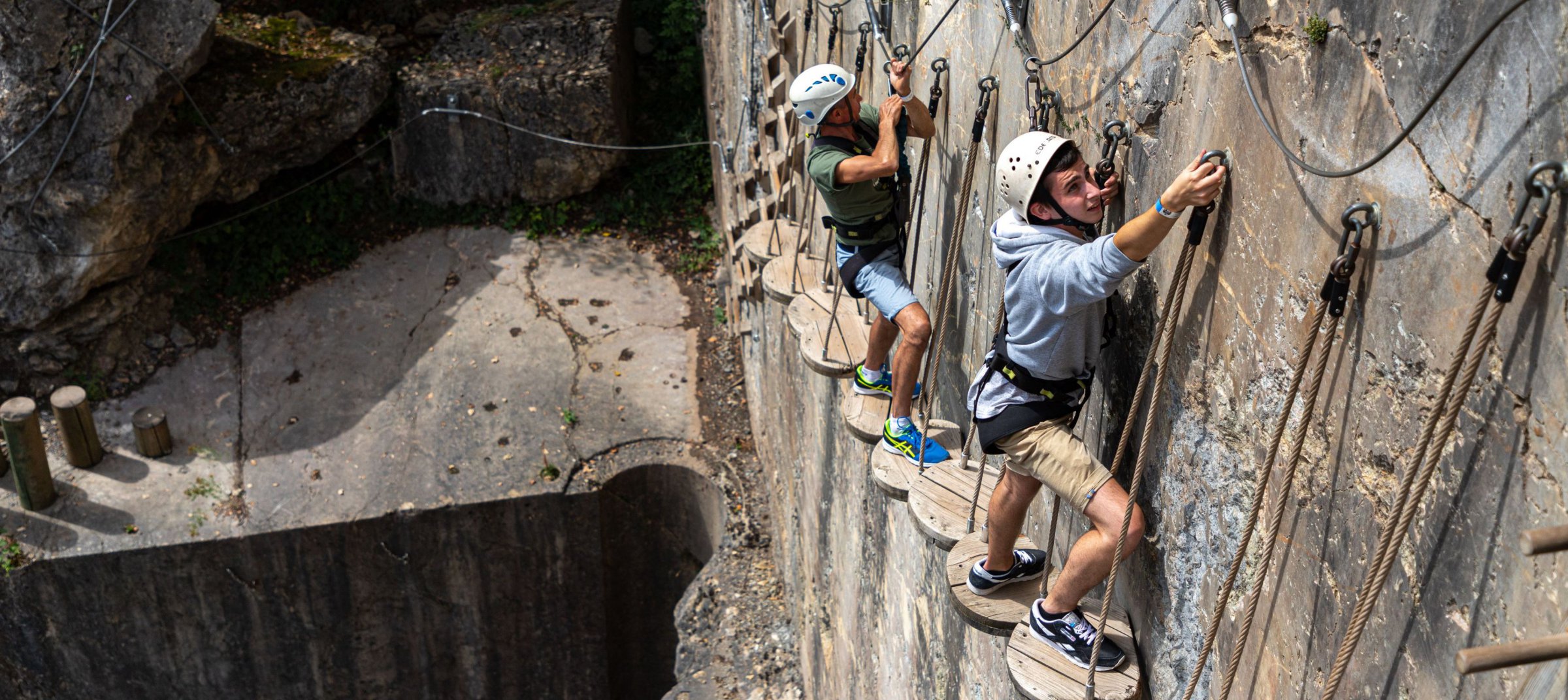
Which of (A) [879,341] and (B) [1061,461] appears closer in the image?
(B) [1061,461]

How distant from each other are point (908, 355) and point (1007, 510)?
112 centimetres

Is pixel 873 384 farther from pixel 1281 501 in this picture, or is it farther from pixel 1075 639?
pixel 1281 501

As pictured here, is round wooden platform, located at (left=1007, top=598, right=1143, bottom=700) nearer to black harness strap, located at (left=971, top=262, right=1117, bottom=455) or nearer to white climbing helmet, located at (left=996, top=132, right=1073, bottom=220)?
black harness strap, located at (left=971, top=262, right=1117, bottom=455)

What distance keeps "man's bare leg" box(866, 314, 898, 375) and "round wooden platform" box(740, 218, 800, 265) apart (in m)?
1.45

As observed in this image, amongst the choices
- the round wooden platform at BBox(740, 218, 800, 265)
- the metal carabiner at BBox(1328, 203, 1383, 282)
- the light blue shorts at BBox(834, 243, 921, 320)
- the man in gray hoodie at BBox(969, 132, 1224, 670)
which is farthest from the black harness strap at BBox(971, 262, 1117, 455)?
the round wooden platform at BBox(740, 218, 800, 265)

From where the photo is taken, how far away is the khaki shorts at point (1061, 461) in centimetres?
296

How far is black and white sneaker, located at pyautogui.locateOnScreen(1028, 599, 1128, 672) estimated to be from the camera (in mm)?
2984

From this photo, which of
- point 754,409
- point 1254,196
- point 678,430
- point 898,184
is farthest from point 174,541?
point 1254,196

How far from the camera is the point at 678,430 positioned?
914cm

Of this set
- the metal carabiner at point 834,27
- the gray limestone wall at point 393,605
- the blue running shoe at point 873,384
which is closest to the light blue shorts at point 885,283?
the blue running shoe at point 873,384

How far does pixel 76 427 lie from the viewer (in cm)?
880

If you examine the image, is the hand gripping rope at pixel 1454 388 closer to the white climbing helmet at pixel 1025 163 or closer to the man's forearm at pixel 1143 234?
the man's forearm at pixel 1143 234

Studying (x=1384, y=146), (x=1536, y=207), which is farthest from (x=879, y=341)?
(x=1536, y=207)

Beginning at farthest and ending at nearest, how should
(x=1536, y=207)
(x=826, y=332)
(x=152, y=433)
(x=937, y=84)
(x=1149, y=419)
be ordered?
(x=152, y=433) < (x=826, y=332) < (x=937, y=84) < (x=1149, y=419) < (x=1536, y=207)
